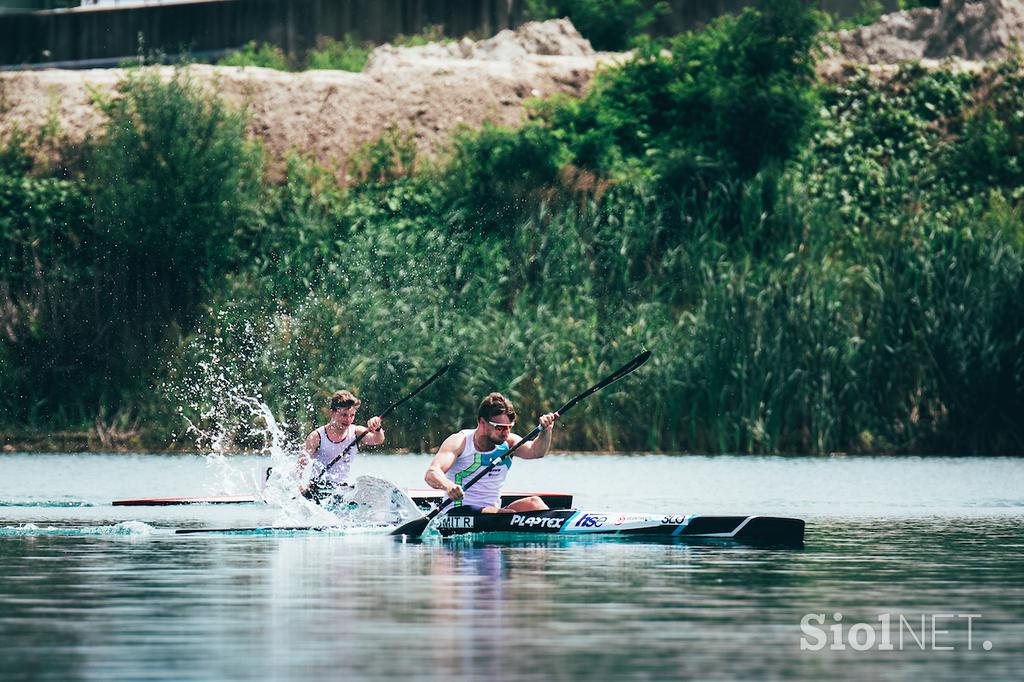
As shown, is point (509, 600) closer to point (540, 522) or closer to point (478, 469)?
point (540, 522)

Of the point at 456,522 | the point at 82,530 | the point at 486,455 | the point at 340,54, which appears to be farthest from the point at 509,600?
the point at 340,54

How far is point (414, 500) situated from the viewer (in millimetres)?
22125

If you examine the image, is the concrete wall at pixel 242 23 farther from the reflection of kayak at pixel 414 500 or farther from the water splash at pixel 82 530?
the water splash at pixel 82 530

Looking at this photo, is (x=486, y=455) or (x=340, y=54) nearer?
(x=486, y=455)

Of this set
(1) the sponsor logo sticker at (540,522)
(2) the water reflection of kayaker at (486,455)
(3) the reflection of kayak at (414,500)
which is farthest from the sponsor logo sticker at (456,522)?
(3) the reflection of kayak at (414,500)

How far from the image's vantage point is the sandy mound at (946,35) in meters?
49.6

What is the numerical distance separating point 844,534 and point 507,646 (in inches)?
366

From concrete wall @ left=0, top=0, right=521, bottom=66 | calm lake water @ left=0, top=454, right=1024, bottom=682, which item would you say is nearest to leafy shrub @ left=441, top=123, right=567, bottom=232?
concrete wall @ left=0, top=0, right=521, bottom=66

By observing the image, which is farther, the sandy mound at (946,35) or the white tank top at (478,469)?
the sandy mound at (946,35)

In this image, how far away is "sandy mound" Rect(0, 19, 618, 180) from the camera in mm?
47375

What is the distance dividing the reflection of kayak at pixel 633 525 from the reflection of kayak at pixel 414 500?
1287mm

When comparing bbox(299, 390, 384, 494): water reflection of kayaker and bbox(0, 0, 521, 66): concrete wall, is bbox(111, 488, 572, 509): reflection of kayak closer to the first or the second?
bbox(299, 390, 384, 494): water reflection of kayaker

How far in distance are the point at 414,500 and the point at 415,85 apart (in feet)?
88.7

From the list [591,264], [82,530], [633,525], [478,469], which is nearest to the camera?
A: [633,525]
